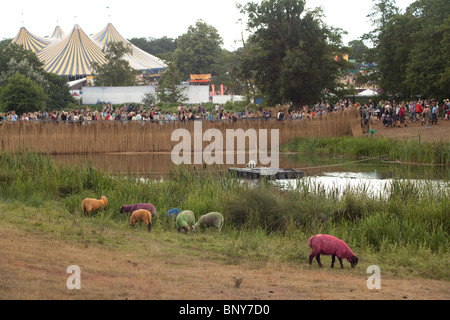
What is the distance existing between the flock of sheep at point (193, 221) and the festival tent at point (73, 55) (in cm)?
6743

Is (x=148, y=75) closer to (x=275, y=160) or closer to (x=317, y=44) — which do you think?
(x=317, y=44)

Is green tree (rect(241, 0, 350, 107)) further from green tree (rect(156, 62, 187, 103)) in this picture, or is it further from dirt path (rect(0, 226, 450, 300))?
dirt path (rect(0, 226, 450, 300))

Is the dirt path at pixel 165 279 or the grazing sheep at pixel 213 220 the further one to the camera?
the grazing sheep at pixel 213 220

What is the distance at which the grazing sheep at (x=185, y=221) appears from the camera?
10.6 metres

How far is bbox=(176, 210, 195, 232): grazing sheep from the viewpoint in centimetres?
→ 1062

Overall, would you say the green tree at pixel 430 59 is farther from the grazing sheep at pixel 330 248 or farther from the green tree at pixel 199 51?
the green tree at pixel 199 51

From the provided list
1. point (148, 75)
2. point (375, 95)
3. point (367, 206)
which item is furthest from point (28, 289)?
point (148, 75)

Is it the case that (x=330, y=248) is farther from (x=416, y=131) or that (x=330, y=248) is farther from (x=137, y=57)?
(x=137, y=57)

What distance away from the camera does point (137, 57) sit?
85750mm

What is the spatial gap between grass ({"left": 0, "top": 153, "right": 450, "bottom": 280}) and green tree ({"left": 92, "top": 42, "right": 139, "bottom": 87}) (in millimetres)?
52385

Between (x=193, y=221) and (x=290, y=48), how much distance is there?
1457 inches

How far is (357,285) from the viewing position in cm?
675

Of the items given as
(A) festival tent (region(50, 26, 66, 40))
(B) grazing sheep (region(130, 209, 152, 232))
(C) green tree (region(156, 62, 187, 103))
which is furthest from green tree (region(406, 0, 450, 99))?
(A) festival tent (region(50, 26, 66, 40))

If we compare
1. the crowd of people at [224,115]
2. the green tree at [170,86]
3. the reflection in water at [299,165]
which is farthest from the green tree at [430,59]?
the green tree at [170,86]
